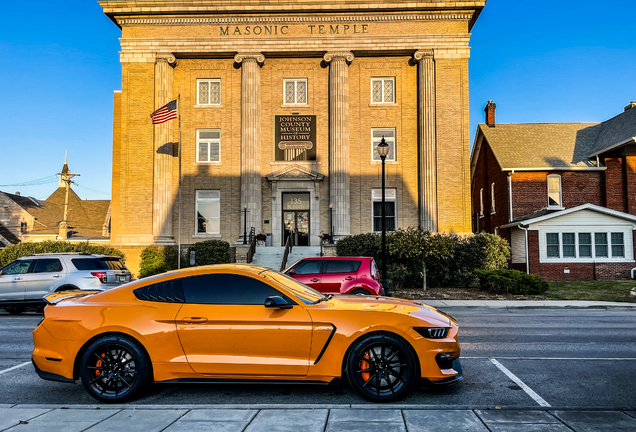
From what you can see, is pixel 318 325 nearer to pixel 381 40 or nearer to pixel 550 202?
pixel 381 40

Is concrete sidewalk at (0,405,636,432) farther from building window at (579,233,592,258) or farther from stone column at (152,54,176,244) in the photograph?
stone column at (152,54,176,244)

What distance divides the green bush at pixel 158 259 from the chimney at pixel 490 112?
83.7ft

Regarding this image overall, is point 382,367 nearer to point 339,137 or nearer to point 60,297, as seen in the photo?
point 60,297

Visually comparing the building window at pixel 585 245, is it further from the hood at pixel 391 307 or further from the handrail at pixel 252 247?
the hood at pixel 391 307

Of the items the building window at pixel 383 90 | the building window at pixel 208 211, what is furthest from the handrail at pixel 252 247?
the building window at pixel 383 90

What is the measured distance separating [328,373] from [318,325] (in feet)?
1.84

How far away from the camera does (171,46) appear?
31281 millimetres

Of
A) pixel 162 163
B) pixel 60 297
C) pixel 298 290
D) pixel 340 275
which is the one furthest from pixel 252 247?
pixel 298 290

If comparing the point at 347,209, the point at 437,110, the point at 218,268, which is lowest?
the point at 218,268

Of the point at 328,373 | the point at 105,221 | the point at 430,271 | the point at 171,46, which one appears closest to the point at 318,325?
the point at 328,373

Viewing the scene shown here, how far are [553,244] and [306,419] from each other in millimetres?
26963

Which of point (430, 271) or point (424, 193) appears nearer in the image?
point (430, 271)

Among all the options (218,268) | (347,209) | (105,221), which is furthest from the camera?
(105,221)

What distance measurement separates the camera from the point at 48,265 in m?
14.8
